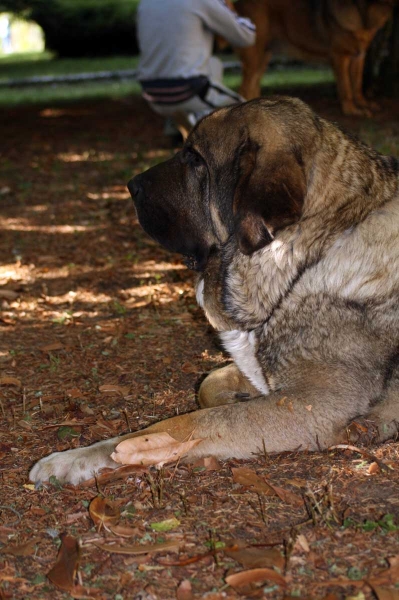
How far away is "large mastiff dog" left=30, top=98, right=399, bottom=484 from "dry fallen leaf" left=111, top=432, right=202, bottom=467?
0.04m

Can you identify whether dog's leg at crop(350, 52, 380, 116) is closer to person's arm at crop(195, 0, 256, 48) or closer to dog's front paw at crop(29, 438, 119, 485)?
person's arm at crop(195, 0, 256, 48)

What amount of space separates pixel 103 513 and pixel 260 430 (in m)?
0.76

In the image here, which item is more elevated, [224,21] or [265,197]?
[265,197]

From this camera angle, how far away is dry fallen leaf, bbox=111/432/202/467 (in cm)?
335

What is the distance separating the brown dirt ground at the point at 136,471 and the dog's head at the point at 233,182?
3.07 feet

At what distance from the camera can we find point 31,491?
331 cm

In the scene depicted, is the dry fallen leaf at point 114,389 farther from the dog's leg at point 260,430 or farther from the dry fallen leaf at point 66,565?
the dry fallen leaf at point 66,565

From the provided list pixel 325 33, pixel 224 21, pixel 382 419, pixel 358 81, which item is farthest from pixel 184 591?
pixel 325 33

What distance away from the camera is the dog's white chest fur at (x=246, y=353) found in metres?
3.73

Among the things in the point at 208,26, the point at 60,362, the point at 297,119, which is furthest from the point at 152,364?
the point at 208,26

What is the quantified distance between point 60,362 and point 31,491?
1.52m

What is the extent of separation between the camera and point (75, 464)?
11.1ft

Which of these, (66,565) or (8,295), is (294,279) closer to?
(66,565)

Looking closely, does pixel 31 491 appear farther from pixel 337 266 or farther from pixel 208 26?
pixel 208 26
